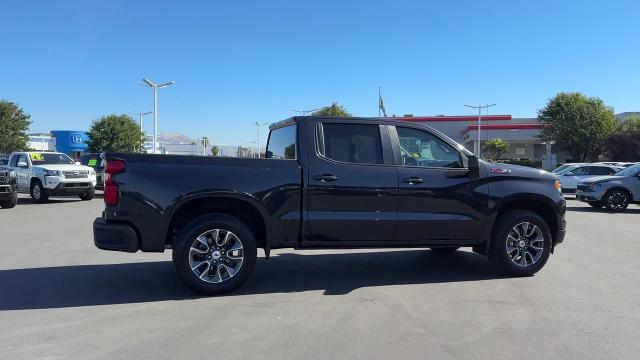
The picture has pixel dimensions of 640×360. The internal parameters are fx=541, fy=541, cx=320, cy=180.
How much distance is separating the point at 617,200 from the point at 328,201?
14.7 metres

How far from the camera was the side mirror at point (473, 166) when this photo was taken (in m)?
6.77

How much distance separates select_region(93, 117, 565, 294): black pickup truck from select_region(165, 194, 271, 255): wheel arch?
0.04 ft

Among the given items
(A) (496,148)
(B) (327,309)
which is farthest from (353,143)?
(A) (496,148)

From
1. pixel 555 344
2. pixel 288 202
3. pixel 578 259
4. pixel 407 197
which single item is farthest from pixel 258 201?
pixel 578 259

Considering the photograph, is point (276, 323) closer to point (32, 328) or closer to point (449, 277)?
point (32, 328)

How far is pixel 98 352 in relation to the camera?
441 cm

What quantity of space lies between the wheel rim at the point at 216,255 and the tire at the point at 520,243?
3.34 metres

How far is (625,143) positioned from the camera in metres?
47.2

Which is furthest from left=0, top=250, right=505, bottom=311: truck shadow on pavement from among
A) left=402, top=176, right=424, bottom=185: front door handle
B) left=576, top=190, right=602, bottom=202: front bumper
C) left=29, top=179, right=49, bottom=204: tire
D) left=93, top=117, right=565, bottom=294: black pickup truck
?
left=29, top=179, right=49, bottom=204: tire

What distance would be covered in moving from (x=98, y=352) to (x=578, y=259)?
7189 mm

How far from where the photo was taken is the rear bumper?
588 centimetres

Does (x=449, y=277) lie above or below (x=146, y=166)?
below

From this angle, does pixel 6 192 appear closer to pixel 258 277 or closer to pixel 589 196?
pixel 258 277

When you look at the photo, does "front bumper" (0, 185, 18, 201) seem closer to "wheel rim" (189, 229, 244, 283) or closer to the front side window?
"wheel rim" (189, 229, 244, 283)
